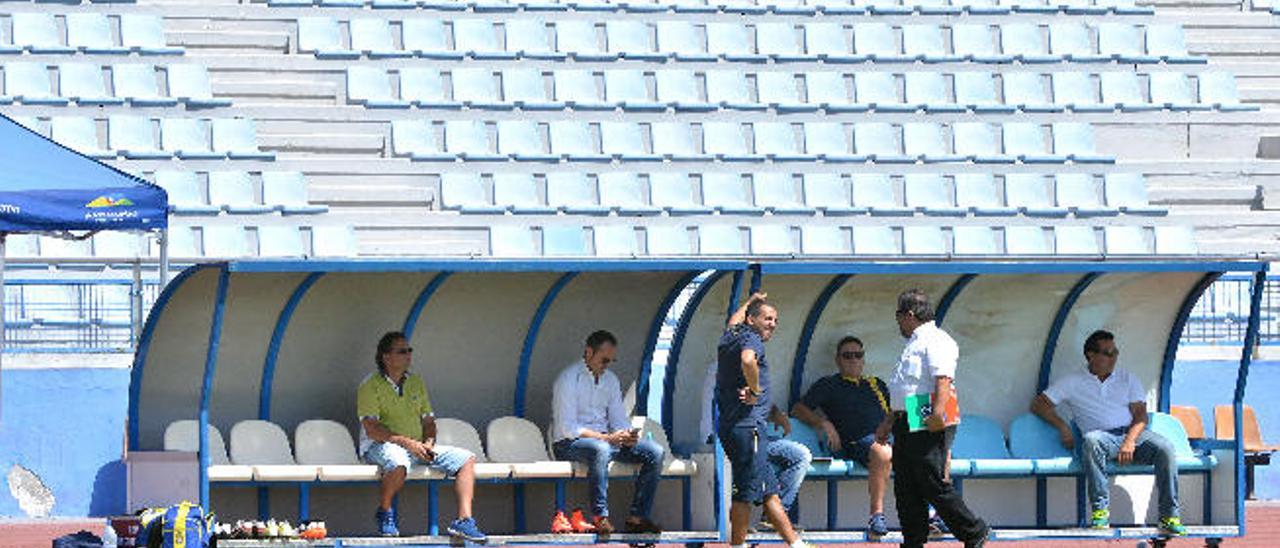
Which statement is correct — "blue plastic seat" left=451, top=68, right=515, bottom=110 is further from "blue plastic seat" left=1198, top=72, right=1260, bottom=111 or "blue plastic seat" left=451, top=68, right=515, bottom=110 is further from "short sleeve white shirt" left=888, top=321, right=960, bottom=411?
"short sleeve white shirt" left=888, top=321, right=960, bottom=411

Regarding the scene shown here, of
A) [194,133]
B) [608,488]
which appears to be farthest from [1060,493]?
[194,133]

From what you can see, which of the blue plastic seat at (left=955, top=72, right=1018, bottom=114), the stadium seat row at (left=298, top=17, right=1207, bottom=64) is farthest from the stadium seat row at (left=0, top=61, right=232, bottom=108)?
the blue plastic seat at (left=955, top=72, right=1018, bottom=114)

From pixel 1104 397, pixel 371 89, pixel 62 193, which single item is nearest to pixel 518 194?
pixel 371 89

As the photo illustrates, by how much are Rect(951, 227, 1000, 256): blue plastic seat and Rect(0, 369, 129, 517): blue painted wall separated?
10.6m

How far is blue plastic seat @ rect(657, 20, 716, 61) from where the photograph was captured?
29281 millimetres

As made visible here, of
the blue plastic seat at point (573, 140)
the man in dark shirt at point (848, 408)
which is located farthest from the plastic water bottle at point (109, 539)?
the blue plastic seat at point (573, 140)

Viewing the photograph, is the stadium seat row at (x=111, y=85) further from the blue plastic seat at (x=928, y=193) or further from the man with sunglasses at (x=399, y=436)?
the man with sunglasses at (x=399, y=436)

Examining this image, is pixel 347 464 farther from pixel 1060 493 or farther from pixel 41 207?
pixel 1060 493

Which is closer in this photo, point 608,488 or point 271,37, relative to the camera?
point 608,488

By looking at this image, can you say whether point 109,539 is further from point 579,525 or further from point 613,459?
point 613,459

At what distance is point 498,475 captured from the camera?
52.3 ft

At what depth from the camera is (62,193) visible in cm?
1630

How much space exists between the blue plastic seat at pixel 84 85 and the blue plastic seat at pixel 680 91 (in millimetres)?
5712

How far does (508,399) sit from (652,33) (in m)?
13.2
